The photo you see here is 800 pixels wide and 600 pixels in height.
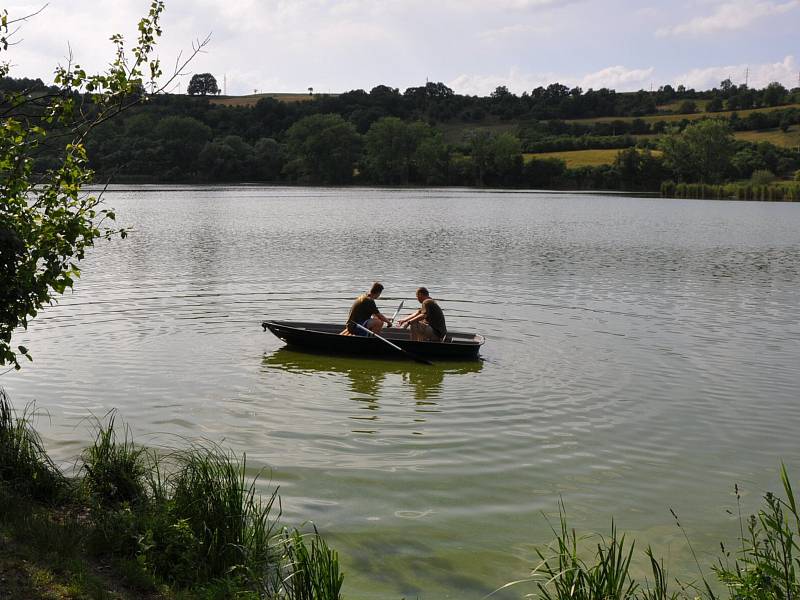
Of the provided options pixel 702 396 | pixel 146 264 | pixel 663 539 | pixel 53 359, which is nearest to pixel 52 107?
pixel 663 539

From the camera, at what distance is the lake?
8188mm

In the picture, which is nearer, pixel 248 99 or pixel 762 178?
pixel 762 178

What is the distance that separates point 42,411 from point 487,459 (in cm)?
674

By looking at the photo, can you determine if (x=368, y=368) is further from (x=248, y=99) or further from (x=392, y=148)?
(x=248, y=99)

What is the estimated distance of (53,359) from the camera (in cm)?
1502

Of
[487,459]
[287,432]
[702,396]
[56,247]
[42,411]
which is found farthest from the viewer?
[702,396]

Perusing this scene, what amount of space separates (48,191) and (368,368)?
28.2ft

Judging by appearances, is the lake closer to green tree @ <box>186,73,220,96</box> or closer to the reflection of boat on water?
the reflection of boat on water

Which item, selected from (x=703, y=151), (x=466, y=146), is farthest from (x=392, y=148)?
(x=703, y=151)

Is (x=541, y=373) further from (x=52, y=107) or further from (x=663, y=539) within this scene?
(x=52, y=107)

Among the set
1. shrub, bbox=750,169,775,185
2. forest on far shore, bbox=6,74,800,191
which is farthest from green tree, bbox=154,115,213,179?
shrub, bbox=750,169,775,185

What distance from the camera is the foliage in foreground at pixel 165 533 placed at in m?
5.82

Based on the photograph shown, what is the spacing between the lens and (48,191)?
7.66 meters

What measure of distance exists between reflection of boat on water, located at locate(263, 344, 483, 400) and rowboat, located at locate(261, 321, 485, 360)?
0.16 meters
